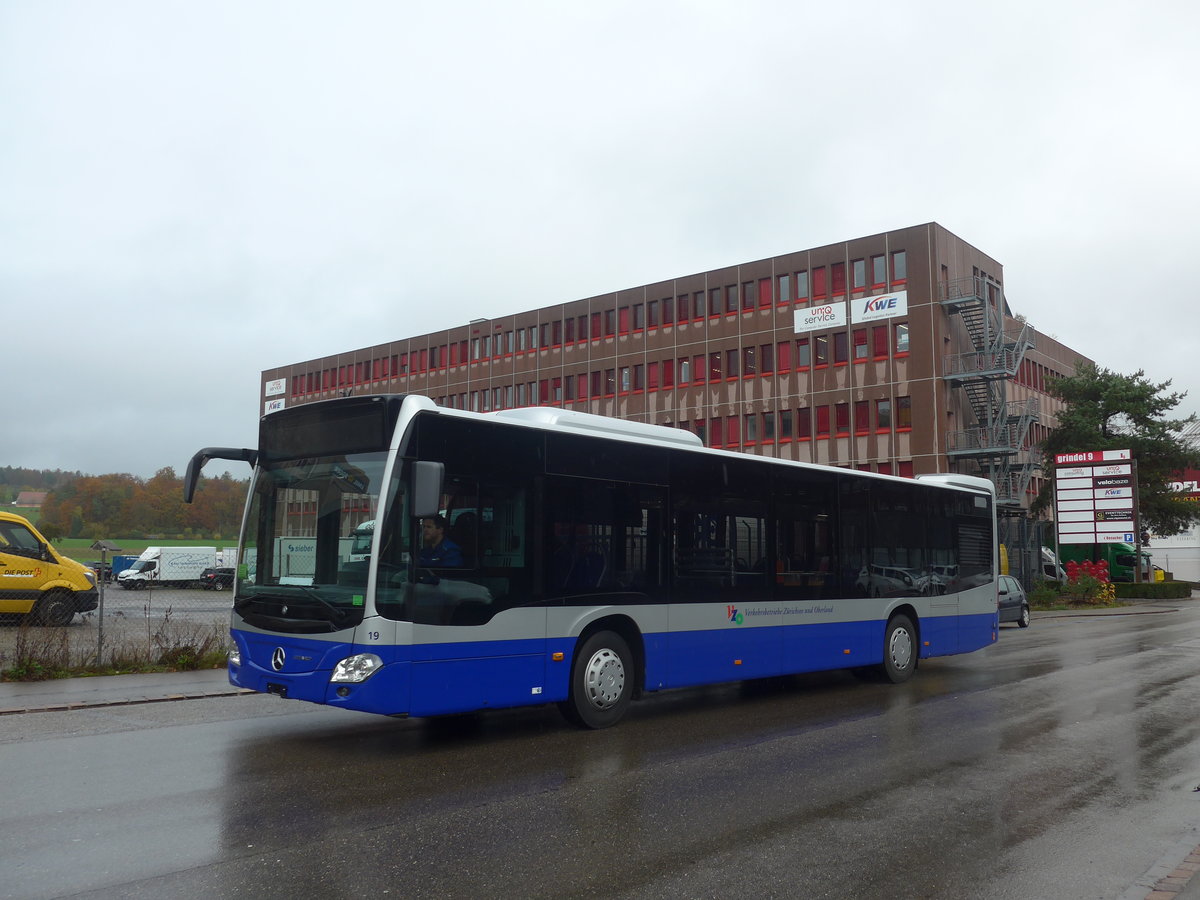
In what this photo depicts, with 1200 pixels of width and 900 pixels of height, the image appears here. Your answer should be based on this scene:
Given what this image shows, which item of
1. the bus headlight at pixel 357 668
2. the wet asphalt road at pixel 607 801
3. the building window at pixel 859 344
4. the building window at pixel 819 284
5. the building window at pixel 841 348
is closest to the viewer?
the wet asphalt road at pixel 607 801

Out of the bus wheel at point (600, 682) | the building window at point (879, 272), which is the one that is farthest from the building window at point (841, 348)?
the bus wheel at point (600, 682)

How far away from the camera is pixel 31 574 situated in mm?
20562

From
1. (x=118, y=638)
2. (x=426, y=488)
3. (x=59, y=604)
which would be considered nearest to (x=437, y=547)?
(x=426, y=488)

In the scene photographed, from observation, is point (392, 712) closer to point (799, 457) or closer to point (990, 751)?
point (990, 751)

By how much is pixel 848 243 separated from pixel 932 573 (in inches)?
1552

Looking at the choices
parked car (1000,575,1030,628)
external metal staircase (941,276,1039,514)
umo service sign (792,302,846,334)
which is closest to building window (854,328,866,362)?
umo service sign (792,302,846,334)

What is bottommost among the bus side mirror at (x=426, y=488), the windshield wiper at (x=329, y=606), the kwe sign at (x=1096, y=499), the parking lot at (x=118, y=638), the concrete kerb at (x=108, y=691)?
the concrete kerb at (x=108, y=691)

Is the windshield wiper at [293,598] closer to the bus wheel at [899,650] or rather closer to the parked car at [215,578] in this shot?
the bus wheel at [899,650]

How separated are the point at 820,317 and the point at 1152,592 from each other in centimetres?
2031

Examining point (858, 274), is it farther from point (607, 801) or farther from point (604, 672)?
point (607, 801)

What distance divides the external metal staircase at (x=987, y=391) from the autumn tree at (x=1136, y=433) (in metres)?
8.63

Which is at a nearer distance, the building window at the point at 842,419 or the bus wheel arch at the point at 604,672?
the bus wheel arch at the point at 604,672

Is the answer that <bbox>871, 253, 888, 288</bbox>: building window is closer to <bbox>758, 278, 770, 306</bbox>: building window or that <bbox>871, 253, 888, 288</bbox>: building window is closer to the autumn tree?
<bbox>758, 278, 770, 306</bbox>: building window

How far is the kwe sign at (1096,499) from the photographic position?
47.2 metres
